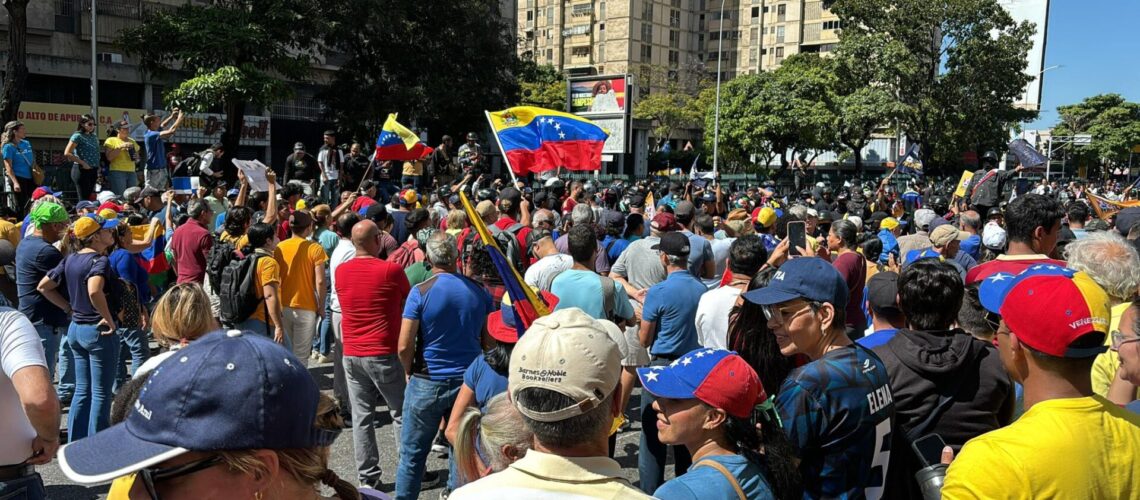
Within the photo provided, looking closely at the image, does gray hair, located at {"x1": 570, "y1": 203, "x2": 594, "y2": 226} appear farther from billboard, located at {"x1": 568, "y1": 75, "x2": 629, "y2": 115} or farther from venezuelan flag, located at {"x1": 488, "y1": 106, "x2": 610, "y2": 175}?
billboard, located at {"x1": 568, "y1": 75, "x2": 629, "y2": 115}

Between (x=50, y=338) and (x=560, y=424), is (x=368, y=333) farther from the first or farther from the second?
(x=560, y=424)

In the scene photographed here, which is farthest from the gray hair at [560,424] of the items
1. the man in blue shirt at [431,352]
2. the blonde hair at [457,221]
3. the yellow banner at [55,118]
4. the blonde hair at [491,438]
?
the yellow banner at [55,118]

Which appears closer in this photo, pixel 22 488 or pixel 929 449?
pixel 929 449

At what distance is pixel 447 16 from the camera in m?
31.7

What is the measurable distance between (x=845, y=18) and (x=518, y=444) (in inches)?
1658

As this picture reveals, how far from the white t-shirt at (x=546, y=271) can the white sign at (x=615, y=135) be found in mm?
22823

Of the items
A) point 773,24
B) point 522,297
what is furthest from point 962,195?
point 773,24

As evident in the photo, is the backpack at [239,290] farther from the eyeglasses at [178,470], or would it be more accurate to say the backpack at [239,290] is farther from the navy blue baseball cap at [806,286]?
the eyeglasses at [178,470]

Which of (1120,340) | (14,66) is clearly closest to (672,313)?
(1120,340)

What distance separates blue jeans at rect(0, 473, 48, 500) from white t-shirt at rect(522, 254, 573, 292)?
341cm

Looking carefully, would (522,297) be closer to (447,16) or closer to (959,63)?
(447,16)

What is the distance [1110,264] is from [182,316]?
4.65m

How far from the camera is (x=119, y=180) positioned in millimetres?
14945

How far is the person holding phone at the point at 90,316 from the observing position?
232 inches
